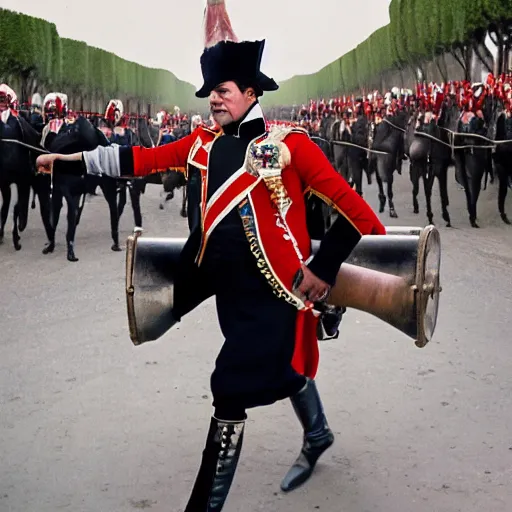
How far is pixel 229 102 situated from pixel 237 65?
0.46ft

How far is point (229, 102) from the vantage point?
136 inches

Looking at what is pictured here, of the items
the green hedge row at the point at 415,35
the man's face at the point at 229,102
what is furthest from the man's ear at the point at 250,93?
the green hedge row at the point at 415,35

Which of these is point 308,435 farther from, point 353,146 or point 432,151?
point 353,146

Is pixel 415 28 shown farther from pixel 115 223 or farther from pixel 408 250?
pixel 408 250

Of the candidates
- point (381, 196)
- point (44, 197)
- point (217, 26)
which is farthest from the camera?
point (381, 196)

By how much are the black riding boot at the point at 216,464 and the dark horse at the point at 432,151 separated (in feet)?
38.0

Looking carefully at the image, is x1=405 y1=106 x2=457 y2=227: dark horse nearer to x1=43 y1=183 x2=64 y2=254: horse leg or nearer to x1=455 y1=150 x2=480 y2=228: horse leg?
x1=455 y1=150 x2=480 y2=228: horse leg

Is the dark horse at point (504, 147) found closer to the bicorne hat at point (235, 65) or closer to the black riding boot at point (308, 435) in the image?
the black riding boot at point (308, 435)

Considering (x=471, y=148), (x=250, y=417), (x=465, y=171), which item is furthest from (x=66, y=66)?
(x=250, y=417)

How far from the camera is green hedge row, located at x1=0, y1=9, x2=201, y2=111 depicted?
36719mm

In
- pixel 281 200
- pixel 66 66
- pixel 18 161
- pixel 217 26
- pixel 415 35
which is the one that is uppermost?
pixel 415 35

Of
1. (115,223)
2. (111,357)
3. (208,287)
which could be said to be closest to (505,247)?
(115,223)

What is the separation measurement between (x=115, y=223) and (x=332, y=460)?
835 centimetres

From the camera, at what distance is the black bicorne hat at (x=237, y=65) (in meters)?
3.45
